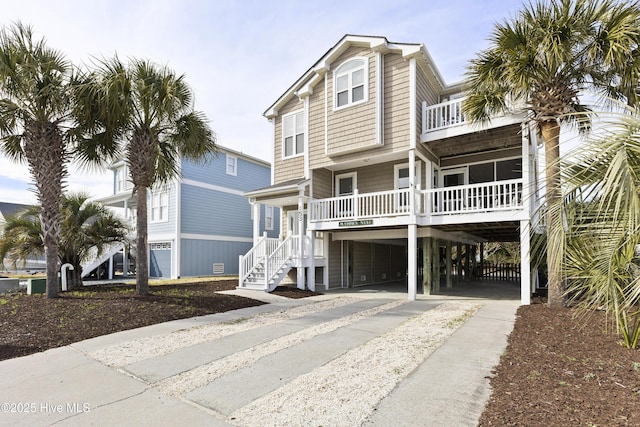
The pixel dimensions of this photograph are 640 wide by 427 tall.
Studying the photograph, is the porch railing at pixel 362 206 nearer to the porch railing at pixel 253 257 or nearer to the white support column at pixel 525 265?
the porch railing at pixel 253 257

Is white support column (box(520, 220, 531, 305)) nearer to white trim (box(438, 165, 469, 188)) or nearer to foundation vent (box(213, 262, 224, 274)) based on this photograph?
white trim (box(438, 165, 469, 188))

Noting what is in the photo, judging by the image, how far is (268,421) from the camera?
131 inches

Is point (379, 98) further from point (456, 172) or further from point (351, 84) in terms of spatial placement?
point (456, 172)

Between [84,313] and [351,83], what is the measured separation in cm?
1074

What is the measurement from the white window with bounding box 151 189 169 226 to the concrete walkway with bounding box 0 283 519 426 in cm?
1430

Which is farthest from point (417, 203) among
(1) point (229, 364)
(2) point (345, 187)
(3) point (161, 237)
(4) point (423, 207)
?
(3) point (161, 237)

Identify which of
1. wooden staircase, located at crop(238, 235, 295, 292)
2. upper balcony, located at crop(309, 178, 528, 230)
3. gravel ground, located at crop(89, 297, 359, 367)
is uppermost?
upper balcony, located at crop(309, 178, 528, 230)

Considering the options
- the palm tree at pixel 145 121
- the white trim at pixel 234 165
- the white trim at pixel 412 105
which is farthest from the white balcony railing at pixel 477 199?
the white trim at pixel 234 165

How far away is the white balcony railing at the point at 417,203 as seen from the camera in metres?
10.7

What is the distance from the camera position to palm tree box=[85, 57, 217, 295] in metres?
9.37

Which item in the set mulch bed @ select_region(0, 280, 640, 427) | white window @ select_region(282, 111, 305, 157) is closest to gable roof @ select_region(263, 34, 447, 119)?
white window @ select_region(282, 111, 305, 157)

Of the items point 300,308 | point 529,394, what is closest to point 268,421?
point 529,394

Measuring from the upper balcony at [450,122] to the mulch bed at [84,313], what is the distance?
25.6 feet

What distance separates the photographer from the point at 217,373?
4.60 meters
